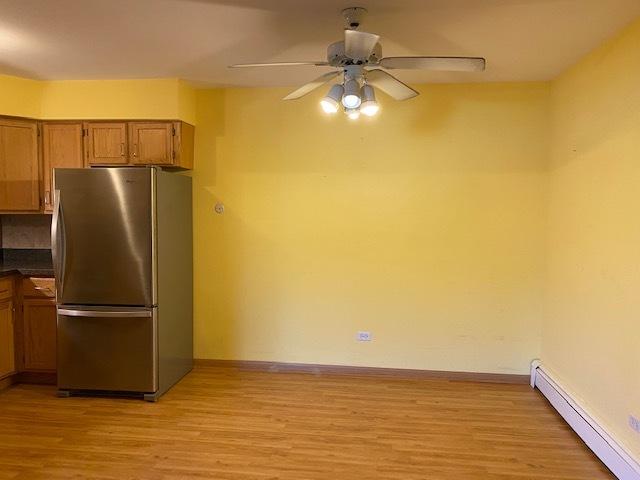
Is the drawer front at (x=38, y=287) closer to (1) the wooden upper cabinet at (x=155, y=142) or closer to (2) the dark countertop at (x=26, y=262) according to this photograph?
(2) the dark countertop at (x=26, y=262)

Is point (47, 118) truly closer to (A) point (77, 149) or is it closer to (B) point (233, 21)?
(A) point (77, 149)

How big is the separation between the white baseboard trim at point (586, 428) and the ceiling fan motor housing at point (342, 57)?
2.51 m

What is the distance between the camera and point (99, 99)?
4.08 meters

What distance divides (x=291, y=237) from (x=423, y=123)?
4.98 ft

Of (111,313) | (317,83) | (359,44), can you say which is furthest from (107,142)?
(359,44)

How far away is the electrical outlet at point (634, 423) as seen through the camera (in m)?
2.58

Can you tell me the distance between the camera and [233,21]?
2.74 meters

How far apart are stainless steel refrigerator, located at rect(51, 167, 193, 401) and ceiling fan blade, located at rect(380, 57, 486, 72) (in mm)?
1993

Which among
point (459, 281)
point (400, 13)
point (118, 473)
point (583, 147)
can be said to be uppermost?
point (400, 13)

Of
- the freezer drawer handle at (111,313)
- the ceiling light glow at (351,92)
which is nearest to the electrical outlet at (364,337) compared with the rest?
the freezer drawer handle at (111,313)

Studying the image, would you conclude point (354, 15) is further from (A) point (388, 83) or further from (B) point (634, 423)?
(B) point (634, 423)

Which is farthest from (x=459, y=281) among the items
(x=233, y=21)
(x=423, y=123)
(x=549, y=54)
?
(x=233, y=21)

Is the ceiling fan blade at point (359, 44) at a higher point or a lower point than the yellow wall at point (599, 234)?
higher

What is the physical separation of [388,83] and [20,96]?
311cm
